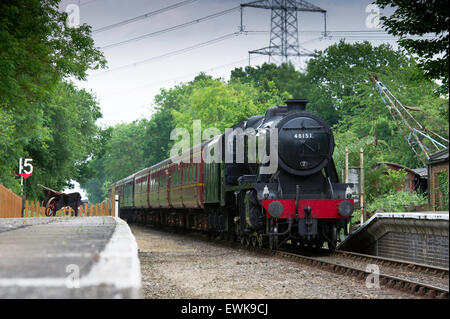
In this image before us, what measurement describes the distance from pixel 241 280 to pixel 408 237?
501cm

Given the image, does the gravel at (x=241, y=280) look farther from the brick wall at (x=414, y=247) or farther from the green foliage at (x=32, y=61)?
the green foliage at (x=32, y=61)

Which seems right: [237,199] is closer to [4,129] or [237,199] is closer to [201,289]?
[201,289]

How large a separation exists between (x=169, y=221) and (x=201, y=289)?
21.8 meters

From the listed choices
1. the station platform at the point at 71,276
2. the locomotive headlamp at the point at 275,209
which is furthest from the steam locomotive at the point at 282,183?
the station platform at the point at 71,276

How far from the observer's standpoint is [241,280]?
422 inches

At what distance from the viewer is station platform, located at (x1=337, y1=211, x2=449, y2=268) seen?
1176 cm

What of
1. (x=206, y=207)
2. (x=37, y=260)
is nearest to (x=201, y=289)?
(x=37, y=260)

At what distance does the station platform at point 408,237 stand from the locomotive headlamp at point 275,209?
2.43m

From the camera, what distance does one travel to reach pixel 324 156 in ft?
52.4

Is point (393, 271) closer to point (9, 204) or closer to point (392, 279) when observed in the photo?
point (392, 279)

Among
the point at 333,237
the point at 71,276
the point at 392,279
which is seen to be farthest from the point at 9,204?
the point at 71,276

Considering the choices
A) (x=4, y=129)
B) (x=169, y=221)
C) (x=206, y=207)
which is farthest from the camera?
(x=169, y=221)

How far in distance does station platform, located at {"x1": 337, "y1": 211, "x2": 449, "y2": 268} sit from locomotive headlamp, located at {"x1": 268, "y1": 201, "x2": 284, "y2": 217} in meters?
2.43
